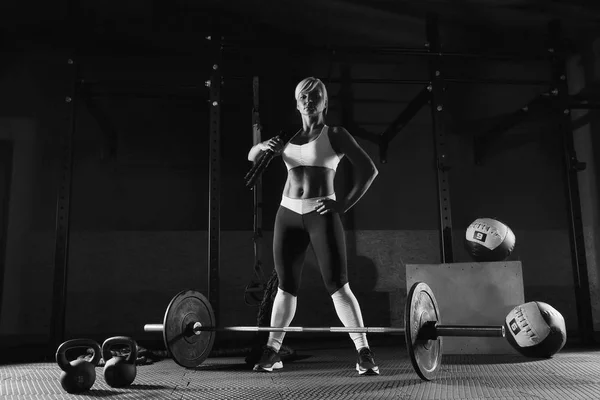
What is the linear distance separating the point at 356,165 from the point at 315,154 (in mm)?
225

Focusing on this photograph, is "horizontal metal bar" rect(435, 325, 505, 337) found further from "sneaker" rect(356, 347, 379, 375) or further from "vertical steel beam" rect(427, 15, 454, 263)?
"vertical steel beam" rect(427, 15, 454, 263)

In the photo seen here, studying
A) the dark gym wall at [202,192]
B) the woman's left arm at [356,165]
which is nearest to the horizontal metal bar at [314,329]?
the woman's left arm at [356,165]

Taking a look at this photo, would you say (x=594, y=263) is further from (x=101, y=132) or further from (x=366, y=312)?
(x=101, y=132)

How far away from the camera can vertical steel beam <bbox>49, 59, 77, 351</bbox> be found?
11.7ft

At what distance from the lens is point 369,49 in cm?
391

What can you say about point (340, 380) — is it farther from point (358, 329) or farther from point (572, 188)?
point (572, 188)

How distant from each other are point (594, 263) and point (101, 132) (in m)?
4.68

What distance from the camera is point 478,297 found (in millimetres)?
3340

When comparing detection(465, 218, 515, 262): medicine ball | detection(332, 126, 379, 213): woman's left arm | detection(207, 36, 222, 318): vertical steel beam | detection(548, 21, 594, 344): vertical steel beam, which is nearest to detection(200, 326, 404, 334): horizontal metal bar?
detection(332, 126, 379, 213): woman's left arm

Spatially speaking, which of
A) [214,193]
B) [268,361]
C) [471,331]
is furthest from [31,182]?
[471,331]

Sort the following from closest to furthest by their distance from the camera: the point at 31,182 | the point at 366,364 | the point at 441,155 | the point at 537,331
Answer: the point at 537,331, the point at 366,364, the point at 441,155, the point at 31,182

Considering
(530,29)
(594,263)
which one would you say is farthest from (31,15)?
(594,263)

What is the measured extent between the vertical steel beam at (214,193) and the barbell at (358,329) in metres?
0.57

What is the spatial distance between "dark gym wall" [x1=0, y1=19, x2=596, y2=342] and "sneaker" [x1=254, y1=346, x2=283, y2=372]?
1.73 m
